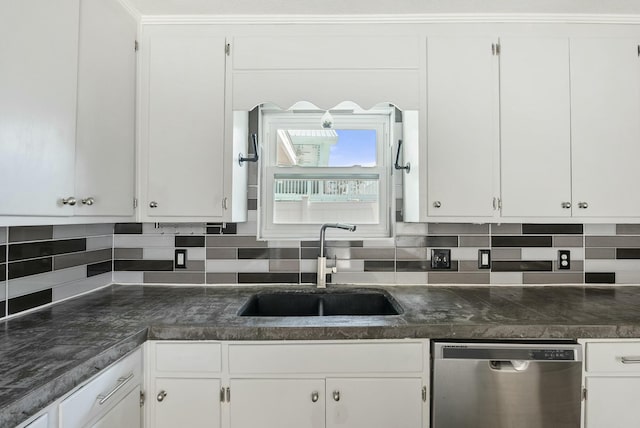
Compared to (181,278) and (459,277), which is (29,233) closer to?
(181,278)

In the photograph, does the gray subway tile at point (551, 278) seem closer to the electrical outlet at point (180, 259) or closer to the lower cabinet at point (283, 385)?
the lower cabinet at point (283, 385)

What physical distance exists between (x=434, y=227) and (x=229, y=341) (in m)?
1.30

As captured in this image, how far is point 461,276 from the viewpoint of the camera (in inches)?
77.4

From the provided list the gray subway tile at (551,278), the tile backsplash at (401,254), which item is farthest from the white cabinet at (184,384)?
the gray subway tile at (551,278)

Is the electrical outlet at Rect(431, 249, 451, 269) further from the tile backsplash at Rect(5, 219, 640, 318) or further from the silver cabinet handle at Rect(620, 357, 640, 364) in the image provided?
the silver cabinet handle at Rect(620, 357, 640, 364)

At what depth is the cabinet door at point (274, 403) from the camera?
4.16 feet

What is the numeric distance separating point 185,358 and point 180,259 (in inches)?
32.0

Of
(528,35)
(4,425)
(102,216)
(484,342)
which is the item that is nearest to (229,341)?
(4,425)

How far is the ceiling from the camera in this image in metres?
1.64

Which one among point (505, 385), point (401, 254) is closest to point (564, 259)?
point (401, 254)

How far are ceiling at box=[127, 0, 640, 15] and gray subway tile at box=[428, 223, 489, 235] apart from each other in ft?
3.73

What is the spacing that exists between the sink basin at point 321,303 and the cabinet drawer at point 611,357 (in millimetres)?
897

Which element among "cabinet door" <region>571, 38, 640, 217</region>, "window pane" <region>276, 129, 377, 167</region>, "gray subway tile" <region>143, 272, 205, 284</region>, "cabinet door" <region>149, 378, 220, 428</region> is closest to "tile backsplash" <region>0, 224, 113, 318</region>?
"gray subway tile" <region>143, 272, 205, 284</region>

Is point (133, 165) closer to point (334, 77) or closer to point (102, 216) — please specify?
point (102, 216)
